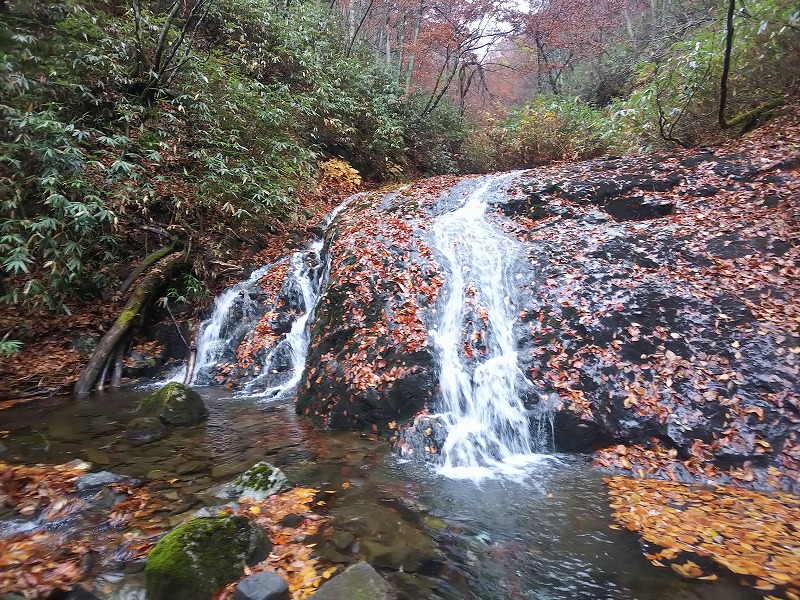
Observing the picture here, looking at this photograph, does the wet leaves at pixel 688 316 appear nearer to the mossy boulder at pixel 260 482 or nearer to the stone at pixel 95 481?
the mossy boulder at pixel 260 482

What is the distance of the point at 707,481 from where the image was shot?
4.05 meters

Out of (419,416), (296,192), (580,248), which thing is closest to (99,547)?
(419,416)

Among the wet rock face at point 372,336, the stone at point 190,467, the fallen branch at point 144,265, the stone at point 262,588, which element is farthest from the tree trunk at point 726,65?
the fallen branch at point 144,265

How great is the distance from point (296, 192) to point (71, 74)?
4.70 m

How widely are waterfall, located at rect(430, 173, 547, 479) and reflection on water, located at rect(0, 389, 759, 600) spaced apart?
411 millimetres

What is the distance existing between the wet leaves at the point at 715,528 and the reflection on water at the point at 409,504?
0.52ft

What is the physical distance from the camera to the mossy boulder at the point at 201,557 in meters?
2.52

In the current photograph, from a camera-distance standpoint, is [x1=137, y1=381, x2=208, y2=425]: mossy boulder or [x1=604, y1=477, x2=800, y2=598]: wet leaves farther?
[x1=137, y1=381, x2=208, y2=425]: mossy boulder

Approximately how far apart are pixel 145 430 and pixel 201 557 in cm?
306

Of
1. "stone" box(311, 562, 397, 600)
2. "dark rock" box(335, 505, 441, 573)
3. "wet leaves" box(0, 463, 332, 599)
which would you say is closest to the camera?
"stone" box(311, 562, 397, 600)

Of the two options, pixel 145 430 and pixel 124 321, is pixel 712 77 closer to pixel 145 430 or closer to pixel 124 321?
pixel 145 430

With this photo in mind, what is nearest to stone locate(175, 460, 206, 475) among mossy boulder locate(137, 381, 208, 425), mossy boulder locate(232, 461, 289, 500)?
mossy boulder locate(232, 461, 289, 500)

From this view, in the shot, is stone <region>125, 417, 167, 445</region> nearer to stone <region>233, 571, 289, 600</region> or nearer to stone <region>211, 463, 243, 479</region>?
stone <region>211, 463, 243, 479</region>

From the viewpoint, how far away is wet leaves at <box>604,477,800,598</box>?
2857 millimetres
